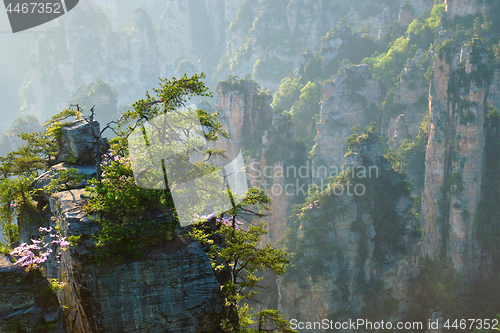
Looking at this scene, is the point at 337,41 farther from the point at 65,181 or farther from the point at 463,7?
the point at 65,181

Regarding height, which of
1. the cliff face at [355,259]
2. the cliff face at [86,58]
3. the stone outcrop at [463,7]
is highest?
the cliff face at [86,58]

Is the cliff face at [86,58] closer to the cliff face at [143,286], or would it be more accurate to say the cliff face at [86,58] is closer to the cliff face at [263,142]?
the cliff face at [263,142]

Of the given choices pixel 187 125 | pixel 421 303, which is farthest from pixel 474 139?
pixel 187 125

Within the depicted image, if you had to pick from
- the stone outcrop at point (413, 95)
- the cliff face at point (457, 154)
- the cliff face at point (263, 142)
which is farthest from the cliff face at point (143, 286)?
the stone outcrop at point (413, 95)

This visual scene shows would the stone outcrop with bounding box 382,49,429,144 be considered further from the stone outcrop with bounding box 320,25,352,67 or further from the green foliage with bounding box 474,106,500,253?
the stone outcrop with bounding box 320,25,352,67

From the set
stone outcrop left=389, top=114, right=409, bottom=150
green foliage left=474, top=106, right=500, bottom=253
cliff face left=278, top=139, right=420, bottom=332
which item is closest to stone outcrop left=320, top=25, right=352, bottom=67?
stone outcrop left=389, top=114, right=409, bottom=150

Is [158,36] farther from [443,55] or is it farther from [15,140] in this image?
[443,55]

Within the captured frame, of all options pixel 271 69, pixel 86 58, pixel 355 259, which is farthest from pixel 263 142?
pixel 86 58
